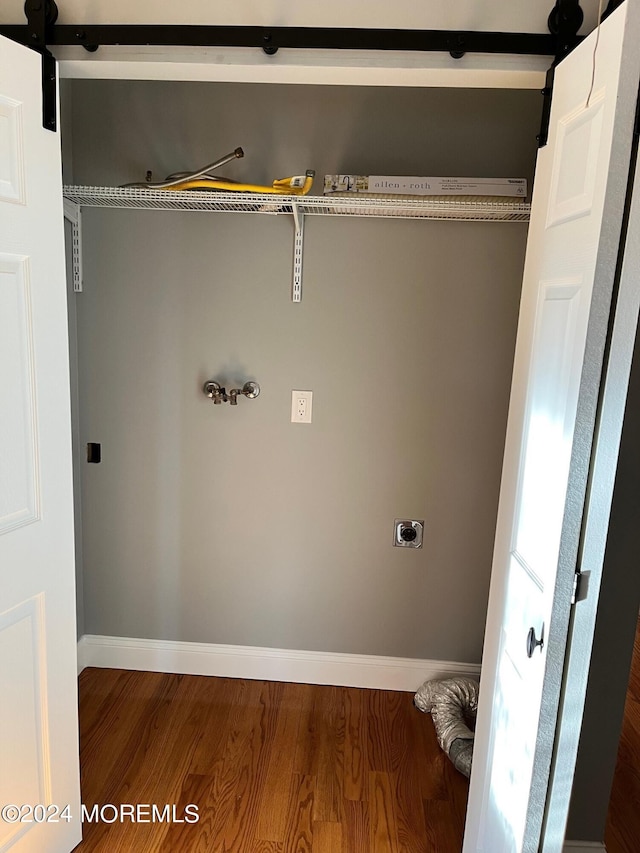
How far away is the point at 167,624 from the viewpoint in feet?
8.29

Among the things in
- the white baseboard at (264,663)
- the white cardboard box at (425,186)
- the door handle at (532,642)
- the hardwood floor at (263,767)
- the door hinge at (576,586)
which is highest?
the white cardboard box at (425,186)

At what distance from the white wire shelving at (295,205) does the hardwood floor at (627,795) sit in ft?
6.50

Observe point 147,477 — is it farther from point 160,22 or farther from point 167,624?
point 160,22

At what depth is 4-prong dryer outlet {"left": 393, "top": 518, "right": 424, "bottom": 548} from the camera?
7.70 ft

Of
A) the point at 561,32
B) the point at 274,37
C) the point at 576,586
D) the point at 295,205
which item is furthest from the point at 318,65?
the point at 576,586

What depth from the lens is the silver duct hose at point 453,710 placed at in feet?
6.70

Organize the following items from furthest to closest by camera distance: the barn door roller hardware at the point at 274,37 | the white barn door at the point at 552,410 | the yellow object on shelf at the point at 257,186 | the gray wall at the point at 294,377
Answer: the gray wall at the point at 294,377, the yellow object on shelf at the point at 257,186, the barn door roller hardware at the point at 274,37, the white barn door at the point at 552,410

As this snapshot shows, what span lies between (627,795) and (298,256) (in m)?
2.20

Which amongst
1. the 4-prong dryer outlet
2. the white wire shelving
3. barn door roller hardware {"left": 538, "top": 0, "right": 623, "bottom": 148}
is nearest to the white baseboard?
the 4-prong dryer outlet

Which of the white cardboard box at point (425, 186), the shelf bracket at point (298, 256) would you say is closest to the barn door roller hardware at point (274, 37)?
the white cardboard box at point (425, 186)

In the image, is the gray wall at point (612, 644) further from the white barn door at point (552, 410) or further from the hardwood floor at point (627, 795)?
the hardwood floor at point (627, 795)

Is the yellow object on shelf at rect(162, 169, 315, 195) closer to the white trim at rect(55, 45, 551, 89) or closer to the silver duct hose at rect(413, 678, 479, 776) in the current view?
the white trim at rect(55, 45, 551, 89)

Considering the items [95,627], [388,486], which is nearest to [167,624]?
[95,627]

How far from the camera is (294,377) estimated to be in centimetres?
229
